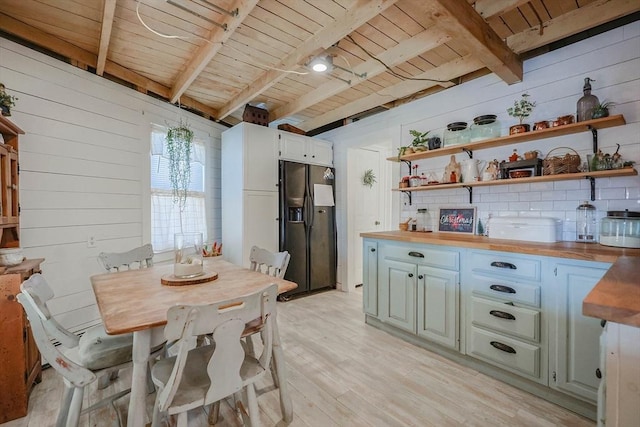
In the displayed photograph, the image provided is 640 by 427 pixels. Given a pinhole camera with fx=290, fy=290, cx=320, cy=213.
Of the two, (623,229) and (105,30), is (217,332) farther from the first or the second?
(623,229)

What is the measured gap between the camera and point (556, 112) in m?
2.36

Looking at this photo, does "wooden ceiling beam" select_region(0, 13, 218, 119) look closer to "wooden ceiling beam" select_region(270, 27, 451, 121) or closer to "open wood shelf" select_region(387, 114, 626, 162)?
"wooden ceiling beam" select_region(270, 27, 451, 121)

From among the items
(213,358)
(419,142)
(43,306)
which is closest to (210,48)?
(43,306)

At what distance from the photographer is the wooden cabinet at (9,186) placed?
1859mm

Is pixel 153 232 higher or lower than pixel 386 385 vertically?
higher

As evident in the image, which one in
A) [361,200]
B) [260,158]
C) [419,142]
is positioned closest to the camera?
[419,142]

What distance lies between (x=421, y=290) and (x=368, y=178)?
2.32 metres

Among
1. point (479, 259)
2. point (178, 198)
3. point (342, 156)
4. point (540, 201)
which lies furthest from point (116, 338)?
point (342, 156)

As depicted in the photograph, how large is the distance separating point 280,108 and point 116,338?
127 inches

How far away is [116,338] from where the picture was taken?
1.61m

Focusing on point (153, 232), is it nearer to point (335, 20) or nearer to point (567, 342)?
point (335, 20)

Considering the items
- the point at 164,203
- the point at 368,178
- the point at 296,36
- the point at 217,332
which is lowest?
the point at 217,332

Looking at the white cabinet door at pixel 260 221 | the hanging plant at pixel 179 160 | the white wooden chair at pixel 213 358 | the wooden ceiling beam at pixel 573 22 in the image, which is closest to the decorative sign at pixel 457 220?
the wooden ceiling beam at pixel 573 22

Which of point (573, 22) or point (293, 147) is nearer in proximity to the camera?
point (573, 22)
